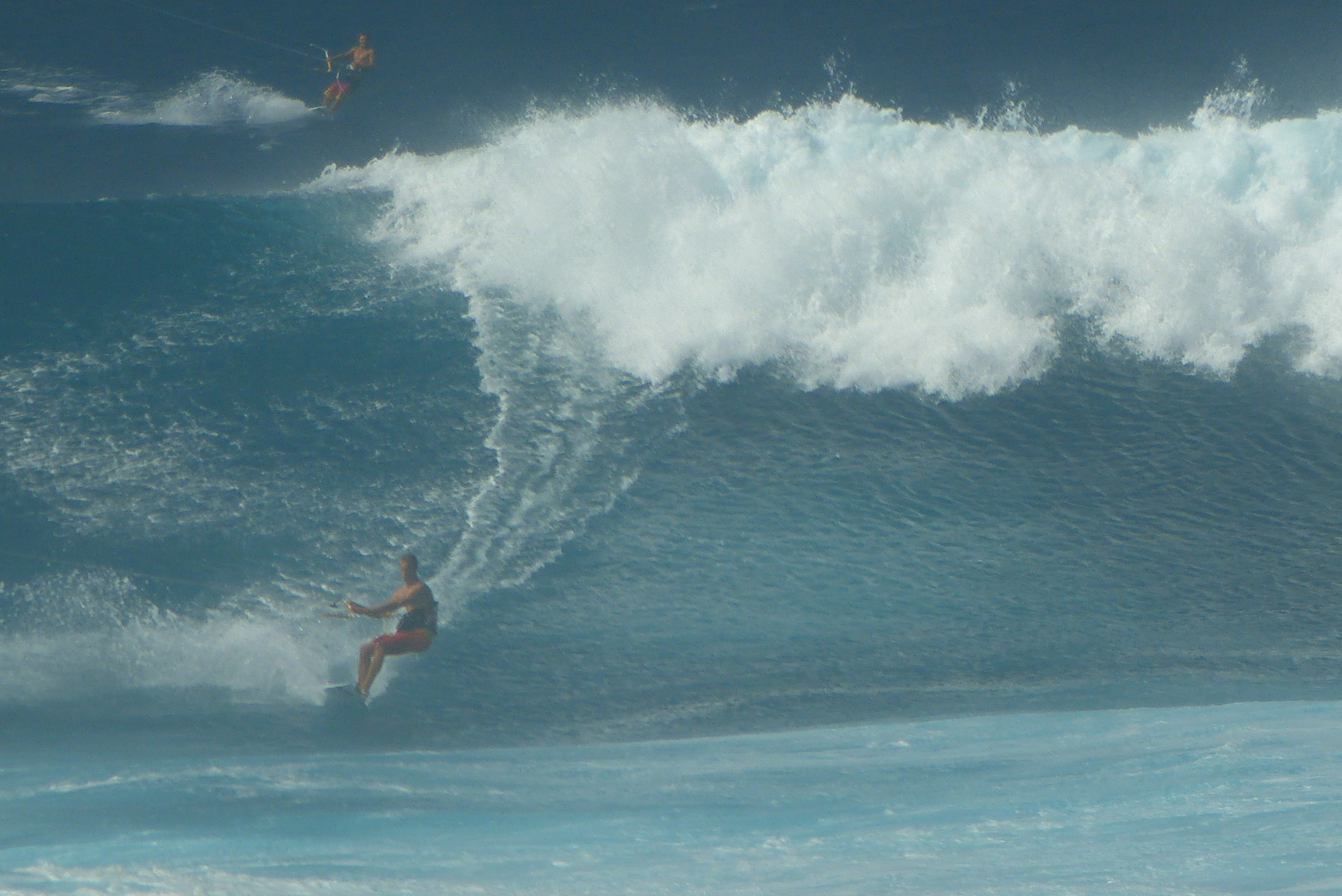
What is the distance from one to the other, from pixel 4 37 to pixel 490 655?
46.6ft

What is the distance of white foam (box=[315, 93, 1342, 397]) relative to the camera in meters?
16.4

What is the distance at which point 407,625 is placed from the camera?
1129cm

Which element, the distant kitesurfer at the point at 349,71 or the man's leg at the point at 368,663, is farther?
the distant kitesurfer at the point at 349,71

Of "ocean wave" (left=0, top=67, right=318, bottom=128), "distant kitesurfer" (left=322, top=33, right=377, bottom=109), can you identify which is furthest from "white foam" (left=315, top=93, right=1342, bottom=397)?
"ocean wave" (left=0, top=67, right=318, bottom=128)

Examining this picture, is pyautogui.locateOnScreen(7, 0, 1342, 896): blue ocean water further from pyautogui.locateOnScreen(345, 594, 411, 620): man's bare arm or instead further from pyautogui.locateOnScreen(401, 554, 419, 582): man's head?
pyautogui.locateOnScreen(401, 554, 419, 582): man's head

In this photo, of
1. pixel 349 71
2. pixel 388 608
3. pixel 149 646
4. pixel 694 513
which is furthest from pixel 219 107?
pixel 388 608

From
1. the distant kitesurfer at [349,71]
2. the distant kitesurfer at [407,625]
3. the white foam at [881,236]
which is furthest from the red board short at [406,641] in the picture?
the distant kitesurfer at [349,71]

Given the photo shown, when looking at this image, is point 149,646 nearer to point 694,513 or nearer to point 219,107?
point 694,513

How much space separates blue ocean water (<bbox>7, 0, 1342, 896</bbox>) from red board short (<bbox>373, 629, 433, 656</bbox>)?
699 mm

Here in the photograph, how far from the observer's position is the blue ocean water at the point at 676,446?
11.1 metres

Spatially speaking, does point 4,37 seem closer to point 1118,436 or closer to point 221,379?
point 221,379

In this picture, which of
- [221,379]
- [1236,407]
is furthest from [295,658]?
[1236,407]

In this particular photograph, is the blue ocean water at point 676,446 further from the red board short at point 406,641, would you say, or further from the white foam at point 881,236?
the red board short at point 406,641

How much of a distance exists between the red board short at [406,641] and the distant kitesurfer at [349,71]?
11256mm
